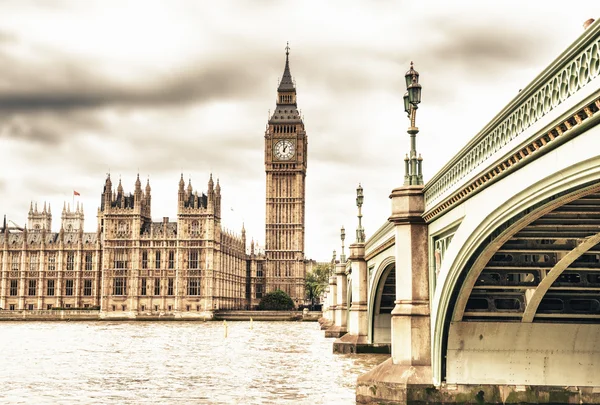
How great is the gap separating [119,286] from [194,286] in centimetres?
1105

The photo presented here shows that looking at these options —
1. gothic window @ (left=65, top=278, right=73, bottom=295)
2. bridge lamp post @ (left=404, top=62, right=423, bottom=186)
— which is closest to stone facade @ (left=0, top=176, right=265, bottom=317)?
gothic window @ (left=65, top=278, right=73, bottom=295)

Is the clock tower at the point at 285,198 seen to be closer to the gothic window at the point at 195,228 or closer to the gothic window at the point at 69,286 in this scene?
the gothic window at the point at 195,228

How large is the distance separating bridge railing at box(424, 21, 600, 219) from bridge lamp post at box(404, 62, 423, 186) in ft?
8.73

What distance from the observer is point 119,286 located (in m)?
116

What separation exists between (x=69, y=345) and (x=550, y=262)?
127ft

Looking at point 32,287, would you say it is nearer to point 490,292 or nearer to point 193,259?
point 193,259

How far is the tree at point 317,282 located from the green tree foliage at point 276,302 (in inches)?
1276

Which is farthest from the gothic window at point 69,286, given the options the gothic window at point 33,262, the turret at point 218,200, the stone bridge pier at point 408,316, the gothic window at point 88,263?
the stone bridge pier at point 408,316

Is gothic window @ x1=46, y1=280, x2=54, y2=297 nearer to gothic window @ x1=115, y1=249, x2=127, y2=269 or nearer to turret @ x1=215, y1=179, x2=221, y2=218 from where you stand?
gothic window @ x1=115, y1=249, x2=127, y2=269

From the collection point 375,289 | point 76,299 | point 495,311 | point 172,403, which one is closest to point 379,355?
point 375,289

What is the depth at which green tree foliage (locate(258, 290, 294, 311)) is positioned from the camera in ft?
395

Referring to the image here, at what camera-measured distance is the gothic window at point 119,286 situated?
116 meters

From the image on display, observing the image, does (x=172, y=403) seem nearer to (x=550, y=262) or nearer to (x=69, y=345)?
(x=550, y=262)

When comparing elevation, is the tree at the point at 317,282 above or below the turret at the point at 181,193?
below
